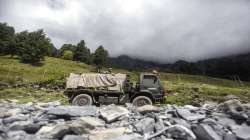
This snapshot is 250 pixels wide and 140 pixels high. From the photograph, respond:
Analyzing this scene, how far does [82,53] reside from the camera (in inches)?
4208

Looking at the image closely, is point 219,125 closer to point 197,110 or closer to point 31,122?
point 197,110

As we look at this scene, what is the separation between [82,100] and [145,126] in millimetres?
8645

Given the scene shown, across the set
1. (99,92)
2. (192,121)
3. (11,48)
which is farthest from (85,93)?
(11,48)

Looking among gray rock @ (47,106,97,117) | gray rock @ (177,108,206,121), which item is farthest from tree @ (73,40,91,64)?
gray rock @ (177,108,206,121)

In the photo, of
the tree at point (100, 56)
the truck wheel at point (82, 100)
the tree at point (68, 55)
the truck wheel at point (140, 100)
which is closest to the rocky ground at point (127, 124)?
the truck wheel at point (140, 100)

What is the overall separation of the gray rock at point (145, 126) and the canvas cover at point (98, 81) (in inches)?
311

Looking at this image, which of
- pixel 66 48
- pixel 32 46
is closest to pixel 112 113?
pixel 32 46

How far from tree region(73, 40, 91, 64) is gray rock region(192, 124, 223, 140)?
94582 millimetres

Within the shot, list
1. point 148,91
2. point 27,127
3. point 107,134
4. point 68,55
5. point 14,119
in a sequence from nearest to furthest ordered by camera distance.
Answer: point 107,134 < point 27,127 < point 14,119 < point 148,91 < point 68,55

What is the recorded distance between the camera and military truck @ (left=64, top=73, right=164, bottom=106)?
64.4 ft

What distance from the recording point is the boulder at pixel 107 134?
35.2 ft

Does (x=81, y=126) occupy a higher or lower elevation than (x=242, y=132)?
higher

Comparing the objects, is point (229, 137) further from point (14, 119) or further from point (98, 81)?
point (98, 81)

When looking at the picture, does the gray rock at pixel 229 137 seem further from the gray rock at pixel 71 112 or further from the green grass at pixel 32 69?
the green grass at pixel 32 69
